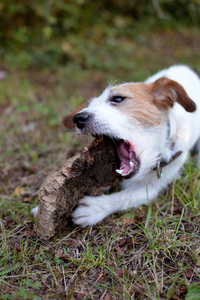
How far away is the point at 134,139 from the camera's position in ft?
7.73

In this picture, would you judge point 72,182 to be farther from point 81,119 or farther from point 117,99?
point 117,99

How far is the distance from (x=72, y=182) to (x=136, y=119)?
2.40 feet

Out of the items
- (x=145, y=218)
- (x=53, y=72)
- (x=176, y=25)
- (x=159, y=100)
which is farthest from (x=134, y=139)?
(x=176, y=25)

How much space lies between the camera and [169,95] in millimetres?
2561

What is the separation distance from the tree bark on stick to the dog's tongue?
0.18 feet

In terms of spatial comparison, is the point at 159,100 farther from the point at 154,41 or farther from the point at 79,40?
the point at 154,41

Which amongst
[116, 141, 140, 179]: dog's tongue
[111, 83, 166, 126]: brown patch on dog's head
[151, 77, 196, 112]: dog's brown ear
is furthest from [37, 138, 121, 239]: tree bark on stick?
[151, 77, 196, 112]: dog's brown ear

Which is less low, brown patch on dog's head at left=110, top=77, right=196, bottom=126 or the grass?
brown patch on dog's head at left=110, top=77, right=196, bottom=126

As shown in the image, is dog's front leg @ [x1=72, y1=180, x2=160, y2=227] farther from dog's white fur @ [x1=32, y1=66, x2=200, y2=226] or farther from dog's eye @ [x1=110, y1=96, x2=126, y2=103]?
dog's eye @ [x1=110, y1=96, x2=126, y2=103]

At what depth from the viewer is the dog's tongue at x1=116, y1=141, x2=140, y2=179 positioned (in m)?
2.33

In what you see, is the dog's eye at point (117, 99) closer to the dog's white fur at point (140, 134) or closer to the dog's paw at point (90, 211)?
the dog's white fur at point (140, 134)

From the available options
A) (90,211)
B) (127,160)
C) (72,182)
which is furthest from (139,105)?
(90,211)

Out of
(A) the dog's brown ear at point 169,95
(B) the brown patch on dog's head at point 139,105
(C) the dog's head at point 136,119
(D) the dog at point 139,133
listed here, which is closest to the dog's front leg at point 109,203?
(D) the dog at point 139,133

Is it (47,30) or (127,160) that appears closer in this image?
(127,160)
